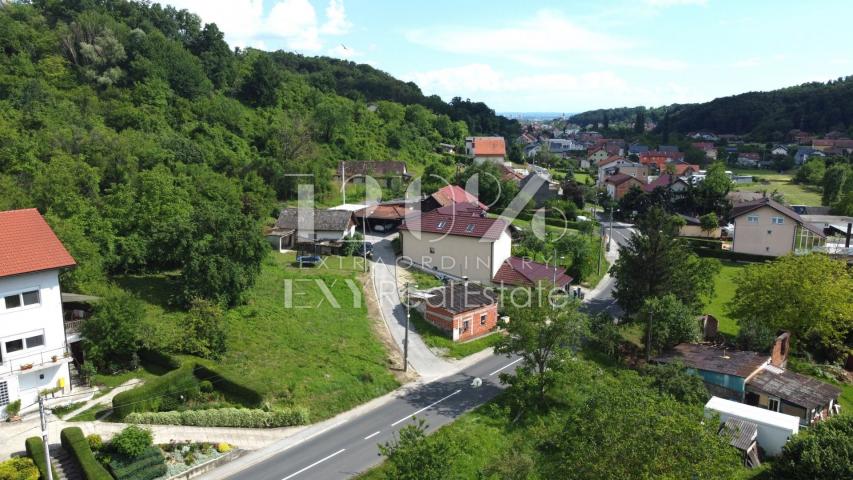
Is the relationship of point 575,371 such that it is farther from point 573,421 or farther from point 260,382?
point 260,382

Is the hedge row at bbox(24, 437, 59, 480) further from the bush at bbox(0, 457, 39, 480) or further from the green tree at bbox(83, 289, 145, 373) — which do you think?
the green tree at bbox(83, 289, 145, 373)

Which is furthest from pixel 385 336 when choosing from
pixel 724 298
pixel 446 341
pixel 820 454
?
pixel 724 298

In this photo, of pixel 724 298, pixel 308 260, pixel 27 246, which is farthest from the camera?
pixel 724 298

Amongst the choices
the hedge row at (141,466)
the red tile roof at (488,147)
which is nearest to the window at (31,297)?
the hedge row at (141,466)

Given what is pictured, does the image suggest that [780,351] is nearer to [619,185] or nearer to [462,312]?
[462,312]

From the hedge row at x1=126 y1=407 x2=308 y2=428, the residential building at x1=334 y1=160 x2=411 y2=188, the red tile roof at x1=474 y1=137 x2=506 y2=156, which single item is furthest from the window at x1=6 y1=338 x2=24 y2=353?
the red tile roof at x1=474 y1=137 x2=506 y2=156

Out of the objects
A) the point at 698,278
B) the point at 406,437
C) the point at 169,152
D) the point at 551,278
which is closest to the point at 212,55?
the point at 169,152

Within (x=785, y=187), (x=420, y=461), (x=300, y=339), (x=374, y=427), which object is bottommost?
(x=374, y=427)
